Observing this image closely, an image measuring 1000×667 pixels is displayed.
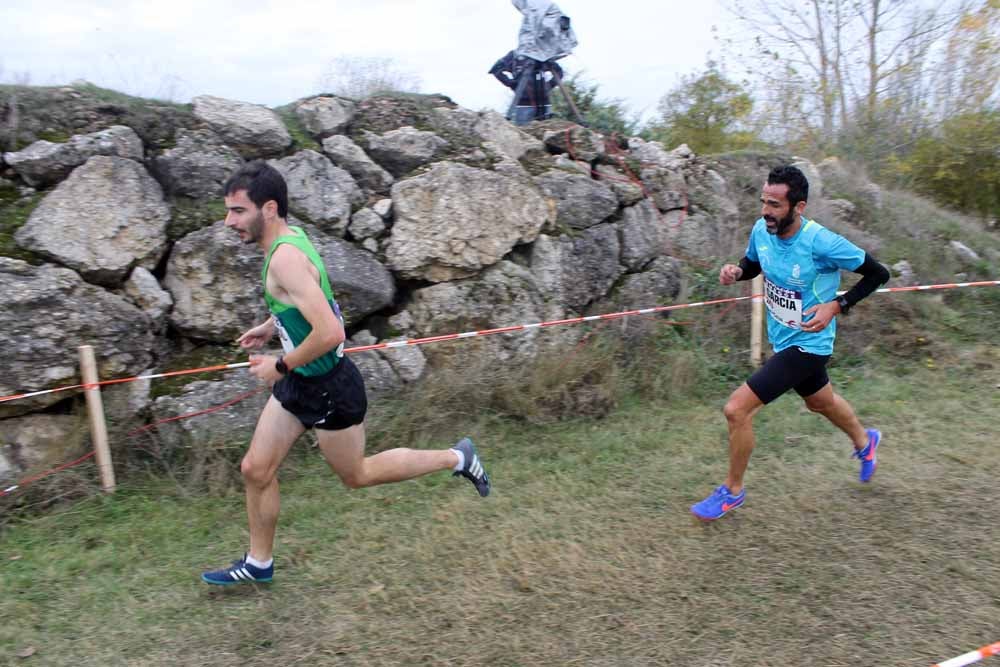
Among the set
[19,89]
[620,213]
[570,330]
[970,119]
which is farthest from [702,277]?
[970,119]

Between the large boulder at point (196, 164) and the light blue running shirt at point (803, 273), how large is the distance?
3881 mm

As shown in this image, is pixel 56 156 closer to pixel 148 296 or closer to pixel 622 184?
pixel 148 296

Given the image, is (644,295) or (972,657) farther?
(644,295)

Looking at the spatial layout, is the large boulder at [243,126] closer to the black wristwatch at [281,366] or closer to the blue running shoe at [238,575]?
the black wristwatch at [281,366]

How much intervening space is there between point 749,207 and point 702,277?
4.93 ft

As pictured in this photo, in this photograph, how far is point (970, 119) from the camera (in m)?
10.9

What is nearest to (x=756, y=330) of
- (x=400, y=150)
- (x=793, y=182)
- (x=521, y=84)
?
(x=793, y=182)

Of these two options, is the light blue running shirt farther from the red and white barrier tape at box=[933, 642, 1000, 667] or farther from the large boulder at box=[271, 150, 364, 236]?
the large boulder at box=[271, 150, 364, 236]

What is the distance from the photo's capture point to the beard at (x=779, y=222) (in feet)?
12.5

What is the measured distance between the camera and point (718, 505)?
4.05 m

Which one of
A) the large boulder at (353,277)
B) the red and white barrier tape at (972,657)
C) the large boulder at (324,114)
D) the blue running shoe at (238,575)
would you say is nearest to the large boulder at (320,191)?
the large boulder at (353,277)

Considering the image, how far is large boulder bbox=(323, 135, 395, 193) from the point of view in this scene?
6.03 meters

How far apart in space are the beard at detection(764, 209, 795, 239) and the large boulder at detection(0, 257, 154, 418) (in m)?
4.06

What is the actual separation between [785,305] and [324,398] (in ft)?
8.20
